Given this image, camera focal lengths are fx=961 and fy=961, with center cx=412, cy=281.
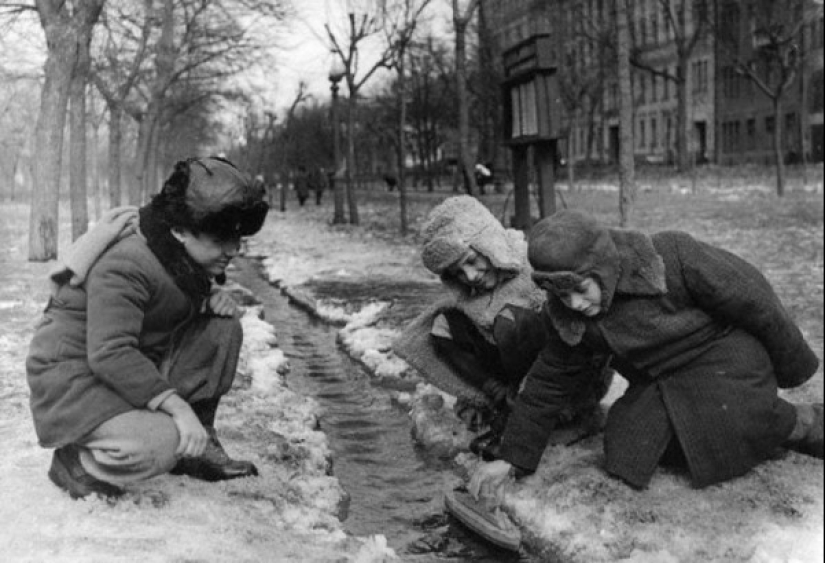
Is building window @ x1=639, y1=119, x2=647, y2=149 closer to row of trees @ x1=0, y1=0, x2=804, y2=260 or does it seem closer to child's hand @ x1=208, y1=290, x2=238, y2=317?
row of trees @ x1=0, y1=0, x2=804, y2=260

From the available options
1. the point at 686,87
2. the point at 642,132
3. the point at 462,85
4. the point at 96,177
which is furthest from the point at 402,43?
the point at 642,132

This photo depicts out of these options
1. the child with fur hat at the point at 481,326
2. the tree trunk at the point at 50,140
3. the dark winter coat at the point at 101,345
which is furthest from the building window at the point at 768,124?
the dark winter coat at the point at 101,345

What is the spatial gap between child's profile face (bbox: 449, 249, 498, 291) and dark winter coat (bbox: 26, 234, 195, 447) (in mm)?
1309

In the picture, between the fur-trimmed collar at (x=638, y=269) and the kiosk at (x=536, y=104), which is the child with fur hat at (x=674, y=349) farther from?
the kiosk at (x=536, y=104)

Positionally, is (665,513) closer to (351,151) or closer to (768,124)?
(351,151)

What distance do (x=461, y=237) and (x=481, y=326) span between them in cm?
50

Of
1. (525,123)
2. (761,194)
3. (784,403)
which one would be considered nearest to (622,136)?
(525,123)

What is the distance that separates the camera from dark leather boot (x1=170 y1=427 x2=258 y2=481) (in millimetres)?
4191

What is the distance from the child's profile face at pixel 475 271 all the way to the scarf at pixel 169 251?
1255mm

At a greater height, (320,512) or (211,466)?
(211,466)

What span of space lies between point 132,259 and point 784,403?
265 centimetres

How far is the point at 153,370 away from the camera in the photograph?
350 cm

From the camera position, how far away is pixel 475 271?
14.5 feet

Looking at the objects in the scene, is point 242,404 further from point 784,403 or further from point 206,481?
point 784,403
